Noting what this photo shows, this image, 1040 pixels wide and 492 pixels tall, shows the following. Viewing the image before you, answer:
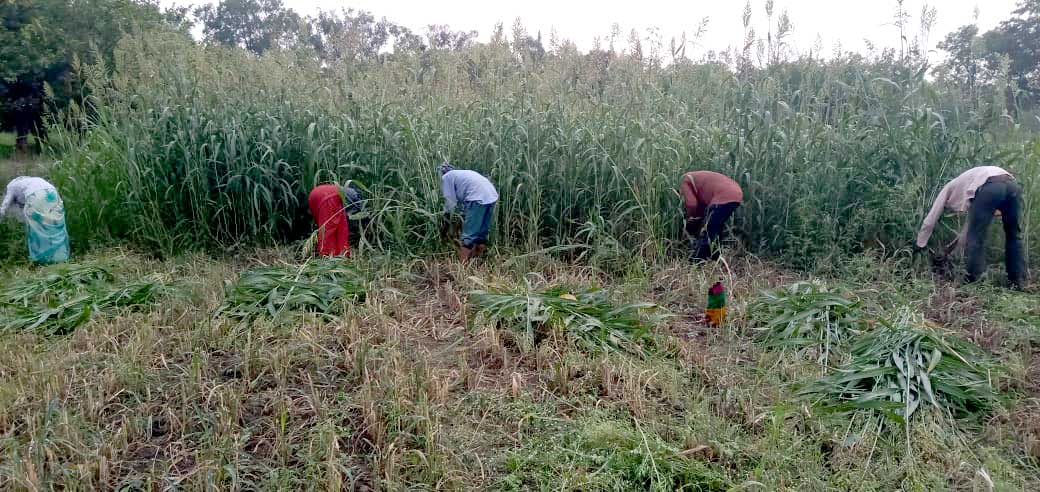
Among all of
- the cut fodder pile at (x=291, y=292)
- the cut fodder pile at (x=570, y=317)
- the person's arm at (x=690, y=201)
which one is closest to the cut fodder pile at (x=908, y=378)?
the cut fodder pile at (x=570, y=317)

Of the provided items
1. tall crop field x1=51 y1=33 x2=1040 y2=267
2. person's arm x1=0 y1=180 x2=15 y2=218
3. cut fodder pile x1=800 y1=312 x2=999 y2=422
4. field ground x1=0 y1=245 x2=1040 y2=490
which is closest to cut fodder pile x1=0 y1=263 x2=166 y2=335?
field ground x1=0 y1=245 x2=1040 y2=490

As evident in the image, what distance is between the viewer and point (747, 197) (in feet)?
18.9

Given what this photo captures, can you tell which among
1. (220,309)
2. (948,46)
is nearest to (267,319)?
(220,309)

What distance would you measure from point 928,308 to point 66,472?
199 inches

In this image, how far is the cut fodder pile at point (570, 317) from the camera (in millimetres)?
3859

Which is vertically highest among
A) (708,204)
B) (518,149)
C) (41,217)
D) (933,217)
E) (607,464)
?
(518,149)

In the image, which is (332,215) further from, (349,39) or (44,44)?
(44,44)

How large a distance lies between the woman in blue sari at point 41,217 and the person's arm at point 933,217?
718 centimetres

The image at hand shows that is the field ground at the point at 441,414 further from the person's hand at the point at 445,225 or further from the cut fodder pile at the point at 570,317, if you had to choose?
the person's hand at the point at 445,225

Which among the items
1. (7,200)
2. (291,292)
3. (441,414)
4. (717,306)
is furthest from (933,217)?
(7,200)

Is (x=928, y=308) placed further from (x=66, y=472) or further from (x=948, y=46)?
(x=66, y=472)

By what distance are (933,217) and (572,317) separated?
3.26m

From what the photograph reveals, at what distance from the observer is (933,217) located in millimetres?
5324

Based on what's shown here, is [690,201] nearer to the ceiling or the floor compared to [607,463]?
nearer to the ceiling
